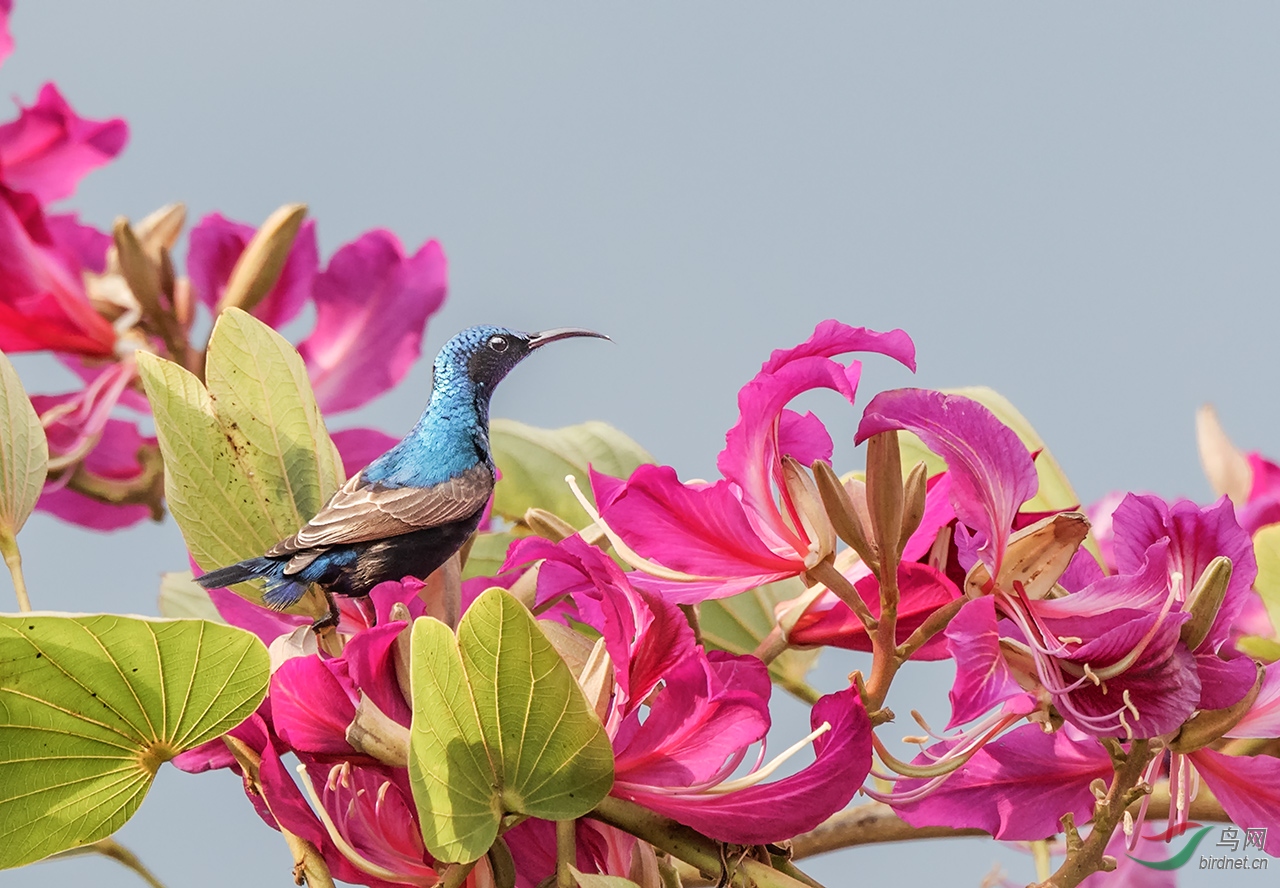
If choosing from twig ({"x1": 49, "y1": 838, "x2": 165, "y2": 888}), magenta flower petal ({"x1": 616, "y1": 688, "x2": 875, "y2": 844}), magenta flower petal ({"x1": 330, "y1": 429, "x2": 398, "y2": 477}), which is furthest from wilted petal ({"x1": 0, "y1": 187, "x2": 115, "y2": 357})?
magenta flower petal ({"x1": 616, "y1": 688, "x2": 875, "y2": 844})

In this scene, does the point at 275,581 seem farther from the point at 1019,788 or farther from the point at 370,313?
the point at 370,313

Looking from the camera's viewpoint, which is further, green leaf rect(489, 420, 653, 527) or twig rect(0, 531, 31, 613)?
green leaf rect(489, 420, 653, 527)

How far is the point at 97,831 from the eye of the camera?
16.4 inches

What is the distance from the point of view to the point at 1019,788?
0.49 meters

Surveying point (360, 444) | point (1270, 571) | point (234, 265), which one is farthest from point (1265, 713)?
point (234, 265)

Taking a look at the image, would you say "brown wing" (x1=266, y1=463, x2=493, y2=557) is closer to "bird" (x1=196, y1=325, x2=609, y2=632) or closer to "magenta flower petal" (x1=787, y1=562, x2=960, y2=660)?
"bird" (x1=196, y1=325, x2=609, y2=632)

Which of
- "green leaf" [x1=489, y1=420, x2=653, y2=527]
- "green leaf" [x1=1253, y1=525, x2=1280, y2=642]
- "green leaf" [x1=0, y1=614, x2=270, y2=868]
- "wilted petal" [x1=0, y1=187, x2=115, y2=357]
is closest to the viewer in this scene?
"green leaf" [x1=0, y1=614, x2=270, y2=868]

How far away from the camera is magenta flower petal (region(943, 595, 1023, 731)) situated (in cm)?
41

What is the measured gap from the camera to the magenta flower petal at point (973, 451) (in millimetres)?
414

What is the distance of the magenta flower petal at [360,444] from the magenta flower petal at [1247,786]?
49 centimetres

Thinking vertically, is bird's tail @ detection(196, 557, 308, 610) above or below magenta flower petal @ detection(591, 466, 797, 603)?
below

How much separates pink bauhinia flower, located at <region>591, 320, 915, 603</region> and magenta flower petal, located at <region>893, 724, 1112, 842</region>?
0.10 meters

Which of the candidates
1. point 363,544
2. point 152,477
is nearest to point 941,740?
point 363,544

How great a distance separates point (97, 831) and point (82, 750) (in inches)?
1.3
